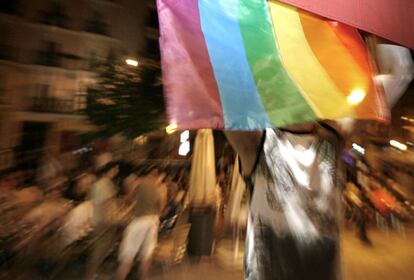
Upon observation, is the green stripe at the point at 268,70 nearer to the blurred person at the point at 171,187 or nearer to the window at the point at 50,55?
the blurred person at the point at 171,187

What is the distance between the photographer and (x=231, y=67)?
5.96 feet

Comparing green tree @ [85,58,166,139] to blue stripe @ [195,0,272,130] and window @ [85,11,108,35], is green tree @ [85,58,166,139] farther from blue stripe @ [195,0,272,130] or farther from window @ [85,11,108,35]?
window @ [85,11,108,35]

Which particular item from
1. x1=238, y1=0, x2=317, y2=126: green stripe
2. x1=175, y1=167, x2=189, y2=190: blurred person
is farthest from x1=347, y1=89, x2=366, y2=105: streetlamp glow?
x1=175, y1=167, x2=189, y2=190: blurred person

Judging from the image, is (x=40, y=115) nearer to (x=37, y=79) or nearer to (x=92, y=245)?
(x=37, y=79)

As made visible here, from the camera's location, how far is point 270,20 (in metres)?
2.17

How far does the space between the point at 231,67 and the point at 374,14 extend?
1276 millimetres

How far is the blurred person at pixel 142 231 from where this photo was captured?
5.63 meters

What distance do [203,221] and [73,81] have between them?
21.7 meters

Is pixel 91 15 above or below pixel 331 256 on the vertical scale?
above

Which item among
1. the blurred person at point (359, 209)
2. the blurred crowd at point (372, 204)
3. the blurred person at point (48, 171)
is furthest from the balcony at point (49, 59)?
the blurred person at point (359, 209)

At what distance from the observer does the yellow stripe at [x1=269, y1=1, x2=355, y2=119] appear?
1824mm

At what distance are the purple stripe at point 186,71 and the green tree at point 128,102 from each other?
223 centimetres

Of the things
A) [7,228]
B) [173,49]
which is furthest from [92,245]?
[173,49]

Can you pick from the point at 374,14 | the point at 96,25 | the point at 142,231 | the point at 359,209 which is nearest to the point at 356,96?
the point at 374,14
